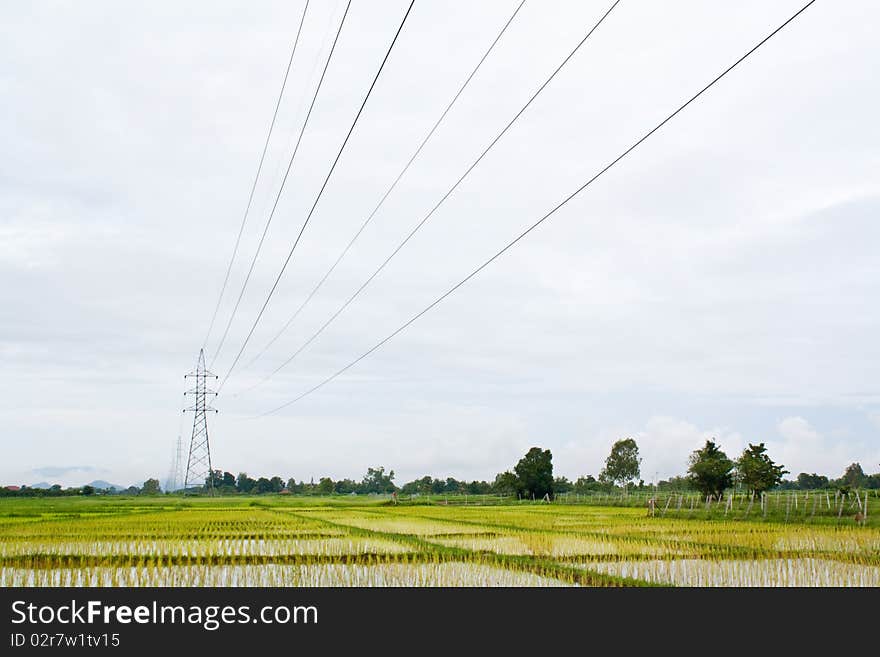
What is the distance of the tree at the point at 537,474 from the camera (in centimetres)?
6600

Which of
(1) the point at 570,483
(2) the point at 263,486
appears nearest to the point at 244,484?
(2) the point at 263,486

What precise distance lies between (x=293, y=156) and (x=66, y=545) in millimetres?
9607

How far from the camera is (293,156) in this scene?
13.8 meters

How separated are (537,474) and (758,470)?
31.2m

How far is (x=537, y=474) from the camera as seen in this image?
6606 centimetres

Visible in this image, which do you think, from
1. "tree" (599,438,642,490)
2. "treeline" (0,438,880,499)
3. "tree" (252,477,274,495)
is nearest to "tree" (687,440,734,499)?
"treeline" (0,438,880,499)

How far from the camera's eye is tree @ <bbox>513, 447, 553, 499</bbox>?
217ft

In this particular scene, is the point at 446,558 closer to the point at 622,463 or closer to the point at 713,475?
the point at 713,475

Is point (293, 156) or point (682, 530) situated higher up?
point (293, 156)

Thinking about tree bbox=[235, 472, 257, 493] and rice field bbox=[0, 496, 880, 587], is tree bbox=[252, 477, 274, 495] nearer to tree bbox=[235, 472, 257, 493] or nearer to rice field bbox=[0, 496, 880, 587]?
tree bbox=[235, 472, 257, 493]

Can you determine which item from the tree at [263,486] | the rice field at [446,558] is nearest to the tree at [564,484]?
the tree at [263,486]
